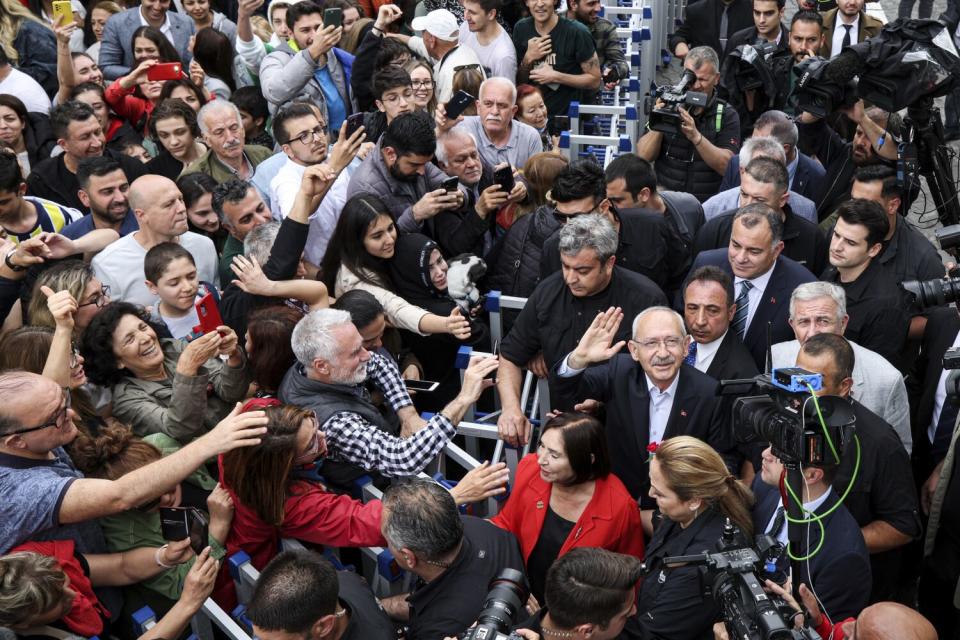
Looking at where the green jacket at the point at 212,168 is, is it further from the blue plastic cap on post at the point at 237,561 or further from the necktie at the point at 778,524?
the necktie at the point at 778,524

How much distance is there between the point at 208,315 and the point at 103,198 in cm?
159

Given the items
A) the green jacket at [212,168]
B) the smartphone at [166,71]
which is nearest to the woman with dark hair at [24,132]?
the smartphone at [166,71]

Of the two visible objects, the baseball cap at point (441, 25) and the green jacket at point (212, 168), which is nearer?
the green jacket at point (212, 168)

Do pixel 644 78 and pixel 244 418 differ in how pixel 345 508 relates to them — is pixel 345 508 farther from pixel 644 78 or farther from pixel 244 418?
pixel 644 78

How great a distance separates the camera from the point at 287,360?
413cm

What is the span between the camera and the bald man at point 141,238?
4699 millimetres

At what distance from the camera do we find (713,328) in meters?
4.21

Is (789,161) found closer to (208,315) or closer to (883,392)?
(883,392)

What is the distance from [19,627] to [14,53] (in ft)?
17.9

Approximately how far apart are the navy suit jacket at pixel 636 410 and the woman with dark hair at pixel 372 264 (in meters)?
0.68

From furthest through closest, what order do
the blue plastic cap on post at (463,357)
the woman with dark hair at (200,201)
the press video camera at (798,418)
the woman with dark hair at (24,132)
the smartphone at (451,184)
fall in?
the woman with dark hair at (24,132), the woman with dark hair at (200,201), the smartphone at (451,184), the blue plastic cap on post at (463,357), the press video camera at (798,418)

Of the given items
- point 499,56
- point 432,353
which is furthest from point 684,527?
point 499,56

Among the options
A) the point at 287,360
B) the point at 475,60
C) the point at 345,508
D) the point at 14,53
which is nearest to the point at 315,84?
the point at 475,60

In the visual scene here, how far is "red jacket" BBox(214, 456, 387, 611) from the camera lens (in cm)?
350
